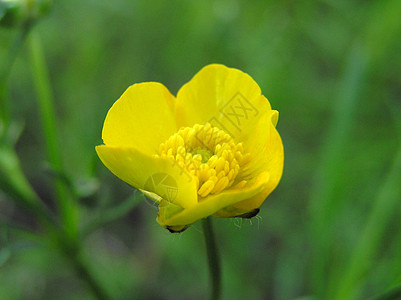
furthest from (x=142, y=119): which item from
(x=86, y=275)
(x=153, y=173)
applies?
(x=86, y=275)

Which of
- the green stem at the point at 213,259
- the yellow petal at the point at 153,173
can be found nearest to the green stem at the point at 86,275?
the green stem at the point at 213,259

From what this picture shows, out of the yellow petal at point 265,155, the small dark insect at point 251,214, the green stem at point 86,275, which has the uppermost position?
the yellow petal at point 265,155

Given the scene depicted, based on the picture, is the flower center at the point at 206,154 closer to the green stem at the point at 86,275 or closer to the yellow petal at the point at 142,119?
the yellow petal at the point at 142,119

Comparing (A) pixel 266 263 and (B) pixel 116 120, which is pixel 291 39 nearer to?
(A) pixel 266 263

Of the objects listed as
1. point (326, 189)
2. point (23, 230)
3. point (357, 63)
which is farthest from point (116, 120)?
point (357, 63)

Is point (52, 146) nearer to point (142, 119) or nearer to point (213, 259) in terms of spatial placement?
point (142, 119)

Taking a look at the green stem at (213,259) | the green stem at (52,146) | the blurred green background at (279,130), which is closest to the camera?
the green stem at (213,259)

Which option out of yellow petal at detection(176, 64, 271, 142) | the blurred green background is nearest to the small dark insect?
yellow petal at detection(176, 64, 271, 142)
